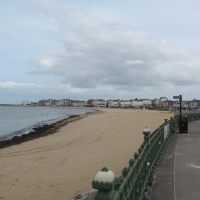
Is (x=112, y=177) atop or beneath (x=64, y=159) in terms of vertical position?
atop

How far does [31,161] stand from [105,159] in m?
3.75

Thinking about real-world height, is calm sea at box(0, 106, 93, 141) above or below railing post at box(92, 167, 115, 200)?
below

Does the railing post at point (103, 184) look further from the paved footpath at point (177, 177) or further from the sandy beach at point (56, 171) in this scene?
the sandy beach at point (56, 171)

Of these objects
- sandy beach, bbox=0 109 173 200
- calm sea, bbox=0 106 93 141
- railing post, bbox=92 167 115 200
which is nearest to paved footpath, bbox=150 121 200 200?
Result: sandy beach, bbox=0 109 173 200

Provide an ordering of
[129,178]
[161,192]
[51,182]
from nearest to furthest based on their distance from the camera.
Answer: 1. [129,178]
2. [161,192]
3. [51,182]

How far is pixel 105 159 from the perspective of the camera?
419 inches

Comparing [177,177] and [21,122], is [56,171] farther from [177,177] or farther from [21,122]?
[21,122]

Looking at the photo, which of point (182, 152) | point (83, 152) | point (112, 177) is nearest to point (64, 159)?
point (83, 152)

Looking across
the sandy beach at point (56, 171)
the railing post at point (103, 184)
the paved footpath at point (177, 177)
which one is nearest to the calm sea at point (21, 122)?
the sandy beach at point (56, 171)

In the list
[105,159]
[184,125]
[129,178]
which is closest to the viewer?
[129,178]

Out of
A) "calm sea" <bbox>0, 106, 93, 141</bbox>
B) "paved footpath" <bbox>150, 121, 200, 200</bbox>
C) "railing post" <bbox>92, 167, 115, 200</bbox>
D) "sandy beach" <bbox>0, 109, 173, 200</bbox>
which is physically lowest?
"calm sea" <bbox>0, 106, 93, 141</bbox>

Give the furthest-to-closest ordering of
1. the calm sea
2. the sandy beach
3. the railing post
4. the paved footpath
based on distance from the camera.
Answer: the calm sea, the sandy beach, the paved footpath, the railing post

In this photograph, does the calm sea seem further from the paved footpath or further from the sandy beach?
the paved footpath

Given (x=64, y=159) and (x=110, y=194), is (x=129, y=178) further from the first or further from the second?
(x=64, y=159)
